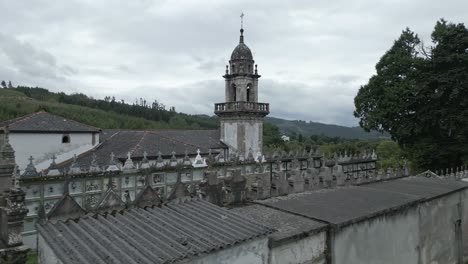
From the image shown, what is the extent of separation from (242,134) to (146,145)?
9.26 meters

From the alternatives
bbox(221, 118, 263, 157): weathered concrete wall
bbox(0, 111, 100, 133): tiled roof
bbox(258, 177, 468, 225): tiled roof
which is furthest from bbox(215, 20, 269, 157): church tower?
bbox(258, 177, 468, 225): tiled roof

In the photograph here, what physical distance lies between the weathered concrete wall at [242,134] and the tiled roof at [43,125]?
11.4 meters

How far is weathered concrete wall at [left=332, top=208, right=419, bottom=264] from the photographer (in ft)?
25.6

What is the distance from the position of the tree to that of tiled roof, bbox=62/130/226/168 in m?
14.0

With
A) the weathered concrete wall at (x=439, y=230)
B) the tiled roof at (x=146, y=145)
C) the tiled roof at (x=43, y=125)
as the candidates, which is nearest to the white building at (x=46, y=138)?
the tiled roof at (x=43, y=125)

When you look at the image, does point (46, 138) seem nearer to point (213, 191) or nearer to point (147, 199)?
point (213, 191)

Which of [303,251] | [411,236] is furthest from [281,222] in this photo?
[411,236]

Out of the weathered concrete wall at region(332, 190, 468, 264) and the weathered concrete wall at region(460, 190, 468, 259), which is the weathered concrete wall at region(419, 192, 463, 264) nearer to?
the weathered concrete wall at region(332, 190, 468, 264)

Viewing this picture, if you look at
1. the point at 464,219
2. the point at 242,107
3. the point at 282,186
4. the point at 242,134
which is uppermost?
the point at 242,107

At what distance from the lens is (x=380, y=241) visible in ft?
28.7

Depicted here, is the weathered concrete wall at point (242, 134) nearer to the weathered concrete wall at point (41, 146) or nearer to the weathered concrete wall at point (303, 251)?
the weathered concrete wall at point (41, 146)

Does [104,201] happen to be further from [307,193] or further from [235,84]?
[235,84]

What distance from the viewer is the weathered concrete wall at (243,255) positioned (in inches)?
212

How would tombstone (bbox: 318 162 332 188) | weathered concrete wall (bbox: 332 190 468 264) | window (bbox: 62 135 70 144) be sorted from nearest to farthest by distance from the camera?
weathered concrete wall (bbox: 332 190 468 264) < tombstone (bbox: 318 162 332 188) < window (bbox: 62 135 70 144)
